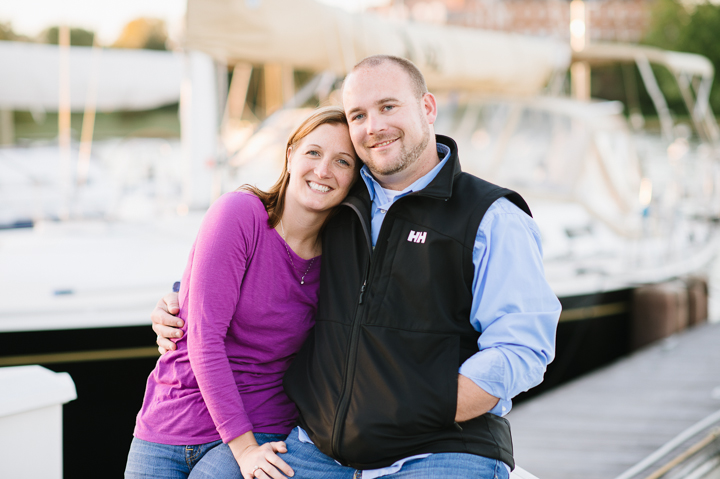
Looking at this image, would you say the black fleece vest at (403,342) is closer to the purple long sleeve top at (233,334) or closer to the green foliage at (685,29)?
the purple long sleeve top at (233,334)

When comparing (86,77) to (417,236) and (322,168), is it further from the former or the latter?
(417,236)

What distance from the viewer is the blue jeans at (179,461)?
183 cm

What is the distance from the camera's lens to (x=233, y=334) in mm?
1939

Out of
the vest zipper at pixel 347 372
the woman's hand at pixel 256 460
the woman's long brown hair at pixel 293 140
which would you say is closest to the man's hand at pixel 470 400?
the vest zipper at pixel 347 372

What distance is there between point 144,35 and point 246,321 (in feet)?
141

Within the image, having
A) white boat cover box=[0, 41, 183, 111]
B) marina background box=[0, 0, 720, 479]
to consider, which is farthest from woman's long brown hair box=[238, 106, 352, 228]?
white boat cover box=[0, 41, 183, 111]

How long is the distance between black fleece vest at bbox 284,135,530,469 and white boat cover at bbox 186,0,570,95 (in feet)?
9.06

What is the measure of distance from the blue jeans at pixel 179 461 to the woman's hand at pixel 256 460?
0.05 metres

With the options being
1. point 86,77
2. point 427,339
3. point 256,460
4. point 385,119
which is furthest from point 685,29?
point 256,460

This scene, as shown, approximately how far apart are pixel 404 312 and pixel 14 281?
10.1ft

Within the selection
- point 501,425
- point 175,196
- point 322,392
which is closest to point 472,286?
point 501,425

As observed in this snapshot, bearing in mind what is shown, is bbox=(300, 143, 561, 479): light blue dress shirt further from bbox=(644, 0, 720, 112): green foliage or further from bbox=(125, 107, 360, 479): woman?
bbox=(644, 0, 720, 112): green foliage

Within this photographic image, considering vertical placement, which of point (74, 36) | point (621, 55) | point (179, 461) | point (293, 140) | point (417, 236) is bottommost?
point (179, 461)

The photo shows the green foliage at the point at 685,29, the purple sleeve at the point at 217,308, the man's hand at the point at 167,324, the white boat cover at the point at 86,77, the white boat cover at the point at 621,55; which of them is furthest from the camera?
the green foliage at the point at 685,29
